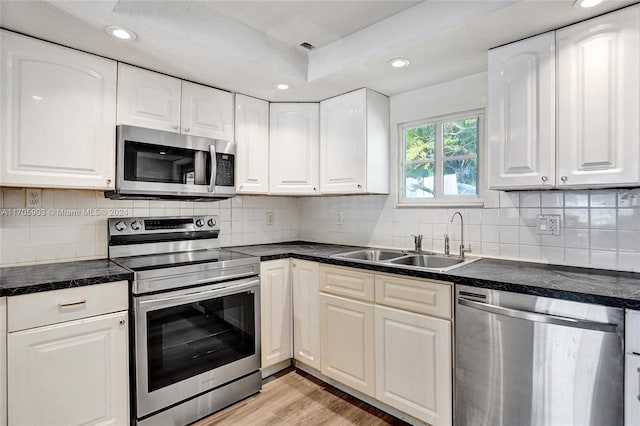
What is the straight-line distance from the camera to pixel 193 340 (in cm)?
207

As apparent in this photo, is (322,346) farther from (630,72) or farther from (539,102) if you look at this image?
(630,72)

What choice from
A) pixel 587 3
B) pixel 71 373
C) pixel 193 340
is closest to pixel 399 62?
pixel 587 3

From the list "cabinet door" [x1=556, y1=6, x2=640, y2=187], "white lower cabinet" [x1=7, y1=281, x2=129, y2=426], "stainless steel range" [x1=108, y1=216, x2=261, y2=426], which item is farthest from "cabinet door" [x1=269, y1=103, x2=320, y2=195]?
"cabinet door" [x1=556, y1=6, x2=640, y2=187]

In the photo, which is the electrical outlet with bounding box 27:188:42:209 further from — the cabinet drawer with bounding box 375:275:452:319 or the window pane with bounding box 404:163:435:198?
the window pane with bounding box 404:163:435:198

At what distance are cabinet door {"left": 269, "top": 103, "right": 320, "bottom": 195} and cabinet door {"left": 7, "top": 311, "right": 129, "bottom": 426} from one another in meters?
1.52

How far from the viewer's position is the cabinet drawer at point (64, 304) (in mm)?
1515

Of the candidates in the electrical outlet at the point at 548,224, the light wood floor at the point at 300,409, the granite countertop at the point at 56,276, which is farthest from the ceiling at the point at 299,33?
the light wood floor at the point at 300,409

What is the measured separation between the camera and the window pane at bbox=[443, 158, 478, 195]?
2373mm

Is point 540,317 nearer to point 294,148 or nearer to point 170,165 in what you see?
point 294,148

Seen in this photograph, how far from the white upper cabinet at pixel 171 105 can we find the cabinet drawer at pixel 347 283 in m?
1.27

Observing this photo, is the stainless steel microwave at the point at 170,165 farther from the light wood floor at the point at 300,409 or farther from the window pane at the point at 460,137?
the window pane at the point at 460,137

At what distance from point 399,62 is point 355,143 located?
2.21 feet

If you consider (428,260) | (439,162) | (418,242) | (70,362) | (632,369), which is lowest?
(70,362)

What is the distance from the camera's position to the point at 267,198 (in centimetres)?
318
